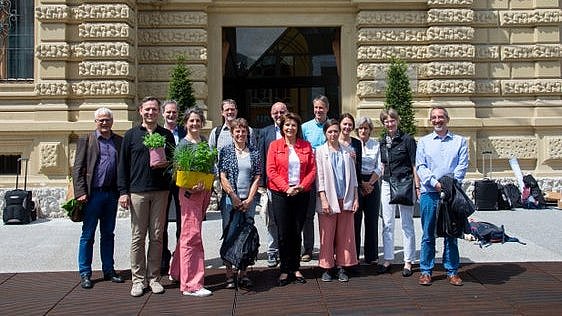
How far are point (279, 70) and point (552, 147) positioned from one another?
691 centimetres

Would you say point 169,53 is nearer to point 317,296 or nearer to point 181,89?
point 181,89

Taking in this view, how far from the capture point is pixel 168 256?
7867mm

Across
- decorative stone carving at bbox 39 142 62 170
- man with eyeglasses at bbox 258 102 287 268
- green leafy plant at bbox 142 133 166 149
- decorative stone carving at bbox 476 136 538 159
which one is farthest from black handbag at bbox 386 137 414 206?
decorative stone carving at bbox 39 142 62 170

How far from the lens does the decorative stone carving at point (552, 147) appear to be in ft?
46.0

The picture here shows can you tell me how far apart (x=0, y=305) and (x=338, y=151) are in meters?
4.22

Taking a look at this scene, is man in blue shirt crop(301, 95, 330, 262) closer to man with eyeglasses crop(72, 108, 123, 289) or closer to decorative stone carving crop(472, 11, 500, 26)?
man with eyeglasses crop(72, 108, 123, 289)

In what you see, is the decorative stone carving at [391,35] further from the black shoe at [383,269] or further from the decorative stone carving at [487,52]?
the black shoe at [383,269]

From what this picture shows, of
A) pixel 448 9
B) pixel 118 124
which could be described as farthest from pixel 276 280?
pixel 448 9

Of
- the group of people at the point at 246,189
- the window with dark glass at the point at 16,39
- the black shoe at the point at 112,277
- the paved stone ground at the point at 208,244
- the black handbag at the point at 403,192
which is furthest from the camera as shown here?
the window with dark glass at the point at 16,39

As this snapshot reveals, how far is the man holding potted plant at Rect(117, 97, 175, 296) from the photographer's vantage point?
6.89 metres

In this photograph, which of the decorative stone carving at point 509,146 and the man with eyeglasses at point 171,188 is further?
the decorative stone carving at point 509,146

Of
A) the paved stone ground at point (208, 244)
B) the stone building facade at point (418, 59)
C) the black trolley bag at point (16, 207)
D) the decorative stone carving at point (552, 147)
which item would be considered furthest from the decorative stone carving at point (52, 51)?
the decorative stone carving at point (552, 147)

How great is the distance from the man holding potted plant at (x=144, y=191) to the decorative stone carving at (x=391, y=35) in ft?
26.4

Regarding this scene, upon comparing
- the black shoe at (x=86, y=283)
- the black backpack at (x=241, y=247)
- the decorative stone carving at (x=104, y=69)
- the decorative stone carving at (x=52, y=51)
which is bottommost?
the black shoe at (x=86, y=283)
